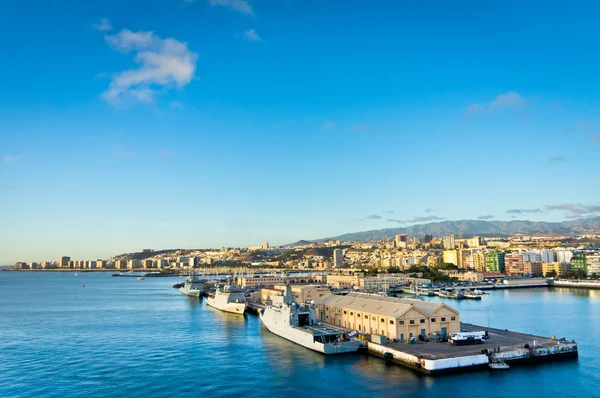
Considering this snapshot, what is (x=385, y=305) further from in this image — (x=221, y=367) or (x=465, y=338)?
(x=221, y=367)

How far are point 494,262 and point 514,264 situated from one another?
19.6ft

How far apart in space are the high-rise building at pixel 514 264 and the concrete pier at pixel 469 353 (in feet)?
264

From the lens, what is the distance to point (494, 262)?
10506 centimetres

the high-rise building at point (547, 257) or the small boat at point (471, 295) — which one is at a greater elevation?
the high-rise building at point (547, 257)

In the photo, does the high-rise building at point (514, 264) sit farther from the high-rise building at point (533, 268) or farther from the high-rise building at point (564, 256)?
the high-rise building at point (564, 256)

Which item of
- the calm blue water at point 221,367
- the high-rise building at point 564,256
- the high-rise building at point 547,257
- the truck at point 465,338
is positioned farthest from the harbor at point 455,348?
the high-rise building at point 547,257

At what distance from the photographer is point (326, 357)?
22812mm

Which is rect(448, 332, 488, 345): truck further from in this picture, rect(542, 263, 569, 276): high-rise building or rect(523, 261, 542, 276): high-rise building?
rect(523, 261, 542, 276): high-rise building

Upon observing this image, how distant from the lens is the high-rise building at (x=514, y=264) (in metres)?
97.2

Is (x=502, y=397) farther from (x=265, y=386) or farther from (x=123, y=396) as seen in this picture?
(x=123, y=396)

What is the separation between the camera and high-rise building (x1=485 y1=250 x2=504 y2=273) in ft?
343

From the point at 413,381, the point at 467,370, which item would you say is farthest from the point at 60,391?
the point at 467,370

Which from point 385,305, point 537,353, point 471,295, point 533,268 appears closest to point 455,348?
point 537,353

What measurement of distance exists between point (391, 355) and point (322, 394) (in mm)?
5354
